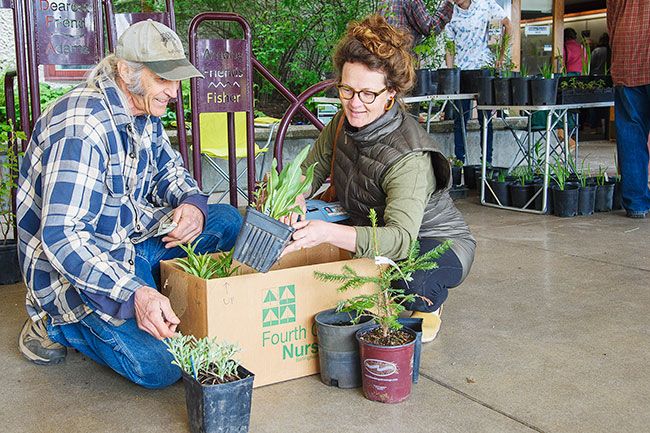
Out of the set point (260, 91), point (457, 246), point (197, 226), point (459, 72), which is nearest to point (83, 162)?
point (197, 226)

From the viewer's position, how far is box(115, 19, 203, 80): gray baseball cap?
2516mm

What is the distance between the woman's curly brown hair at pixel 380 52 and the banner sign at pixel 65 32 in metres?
1.59

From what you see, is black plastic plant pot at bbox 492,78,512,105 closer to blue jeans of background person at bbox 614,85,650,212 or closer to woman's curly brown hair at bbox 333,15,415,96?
blue jeans of background person at bbox 614,85,650,212

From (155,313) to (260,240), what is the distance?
39 cm

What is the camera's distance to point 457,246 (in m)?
3.00

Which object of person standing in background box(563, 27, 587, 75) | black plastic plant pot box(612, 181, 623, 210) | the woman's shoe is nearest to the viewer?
the woman's shoe

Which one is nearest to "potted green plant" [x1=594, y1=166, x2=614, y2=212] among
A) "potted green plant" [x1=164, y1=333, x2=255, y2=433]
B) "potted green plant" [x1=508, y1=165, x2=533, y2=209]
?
"potted green plant" [x1=508, y1=165, x2=533, y2=209]

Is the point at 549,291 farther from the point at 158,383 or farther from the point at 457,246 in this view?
the point at 158,383

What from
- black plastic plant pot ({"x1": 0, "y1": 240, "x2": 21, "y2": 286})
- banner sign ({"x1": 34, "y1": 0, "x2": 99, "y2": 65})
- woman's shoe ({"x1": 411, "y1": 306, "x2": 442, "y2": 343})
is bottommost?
woman's shoe ({"x1": 411, "y1": 306, "x2": 442, "y2": 343})

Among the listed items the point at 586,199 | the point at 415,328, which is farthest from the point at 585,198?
the point at 415,328

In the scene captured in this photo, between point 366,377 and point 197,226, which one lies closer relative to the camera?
point 366,377

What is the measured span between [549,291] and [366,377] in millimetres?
1539

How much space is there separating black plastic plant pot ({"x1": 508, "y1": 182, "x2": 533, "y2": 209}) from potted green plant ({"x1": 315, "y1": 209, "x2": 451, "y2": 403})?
11.5 ft

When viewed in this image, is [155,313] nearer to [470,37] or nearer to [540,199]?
[540,199]
